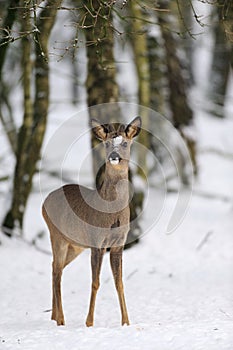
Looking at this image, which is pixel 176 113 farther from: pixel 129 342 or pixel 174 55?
pixel 129 342

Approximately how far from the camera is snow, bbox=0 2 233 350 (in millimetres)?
6355

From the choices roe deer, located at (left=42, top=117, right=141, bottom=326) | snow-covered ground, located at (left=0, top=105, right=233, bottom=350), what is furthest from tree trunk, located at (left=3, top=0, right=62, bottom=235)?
roe deer, located at (left=42, top=117, right=141, bottom=326)

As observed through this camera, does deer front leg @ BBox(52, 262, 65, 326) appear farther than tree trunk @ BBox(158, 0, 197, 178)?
No

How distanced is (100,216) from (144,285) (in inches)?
116

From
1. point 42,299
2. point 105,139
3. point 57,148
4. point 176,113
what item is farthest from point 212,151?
point 105,139

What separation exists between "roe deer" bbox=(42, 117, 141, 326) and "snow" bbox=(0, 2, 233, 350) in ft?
1.93

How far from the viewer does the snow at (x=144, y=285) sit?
6.36 metres

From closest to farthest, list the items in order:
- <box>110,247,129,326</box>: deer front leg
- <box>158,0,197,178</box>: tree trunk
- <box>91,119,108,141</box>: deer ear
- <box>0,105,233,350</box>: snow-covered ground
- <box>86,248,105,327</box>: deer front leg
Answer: <box>0,105,233,350</box>: snow-covered ground → <box>91,119,108,141</box>: deer ear → <box>86,248,105,327</box>: deer front leg → <box>110,247,129,326</box>: deer front leg → <box>158,0,197,178</box>: tree trunk

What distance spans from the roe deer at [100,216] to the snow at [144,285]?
0.59 metres

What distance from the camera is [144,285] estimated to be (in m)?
9.51

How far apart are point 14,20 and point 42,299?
4.09 meters

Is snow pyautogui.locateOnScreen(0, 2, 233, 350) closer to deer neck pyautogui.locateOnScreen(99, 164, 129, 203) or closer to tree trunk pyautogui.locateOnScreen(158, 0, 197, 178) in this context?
tree trunk pyautogui.locateOnScreen(158, 0, 197, 178)

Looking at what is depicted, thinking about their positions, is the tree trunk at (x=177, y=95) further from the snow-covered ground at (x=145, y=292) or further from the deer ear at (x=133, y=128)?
the deer ear at (x=133, y=128)

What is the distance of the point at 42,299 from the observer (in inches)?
343
